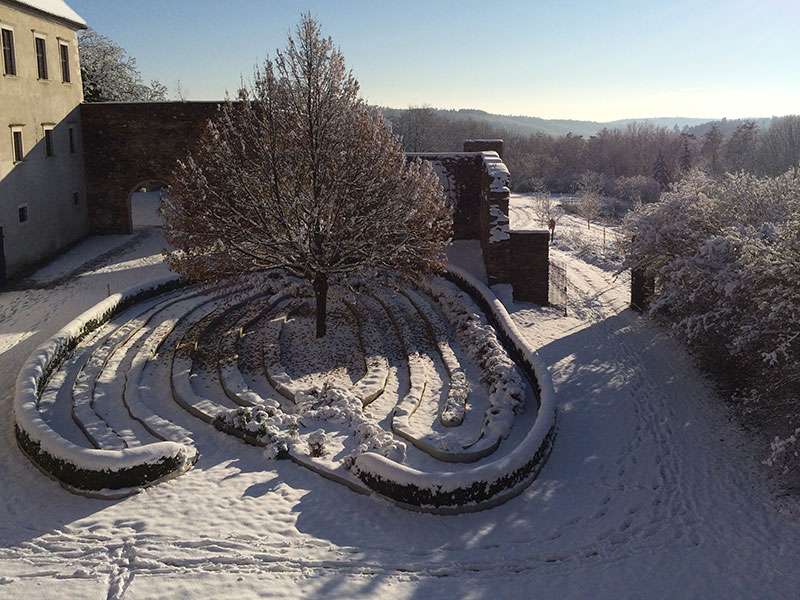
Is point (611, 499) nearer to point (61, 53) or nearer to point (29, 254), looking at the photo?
point (29, 254)

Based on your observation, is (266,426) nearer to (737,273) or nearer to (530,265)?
(737,273)

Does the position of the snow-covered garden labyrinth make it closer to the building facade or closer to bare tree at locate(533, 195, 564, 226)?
the building facade

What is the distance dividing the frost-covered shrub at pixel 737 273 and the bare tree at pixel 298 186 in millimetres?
6470

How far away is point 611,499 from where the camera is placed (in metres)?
11.1

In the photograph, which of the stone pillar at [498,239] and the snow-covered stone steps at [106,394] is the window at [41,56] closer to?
the snow-covered stone steps at [106,394]

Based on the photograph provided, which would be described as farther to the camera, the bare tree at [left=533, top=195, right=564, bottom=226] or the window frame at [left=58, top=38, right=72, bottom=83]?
the bare tree at [left=533, top=195, right=564, bottom=226]

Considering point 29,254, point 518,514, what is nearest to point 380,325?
point 518,514

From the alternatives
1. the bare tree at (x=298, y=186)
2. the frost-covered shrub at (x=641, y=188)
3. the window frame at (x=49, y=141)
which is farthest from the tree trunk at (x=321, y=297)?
the frost-covered shrub at (x=641, y=188)

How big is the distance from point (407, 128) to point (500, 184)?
66872 millimetres

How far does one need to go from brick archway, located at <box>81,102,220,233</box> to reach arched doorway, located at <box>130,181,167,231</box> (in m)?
0.68

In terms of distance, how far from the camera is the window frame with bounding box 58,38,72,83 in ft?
83.9

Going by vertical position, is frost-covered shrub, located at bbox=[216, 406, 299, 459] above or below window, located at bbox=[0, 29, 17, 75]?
below

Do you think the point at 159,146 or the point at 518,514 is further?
the point at 159,146

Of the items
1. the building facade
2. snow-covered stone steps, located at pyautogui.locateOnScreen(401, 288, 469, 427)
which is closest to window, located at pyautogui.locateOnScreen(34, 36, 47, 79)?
the building facade
